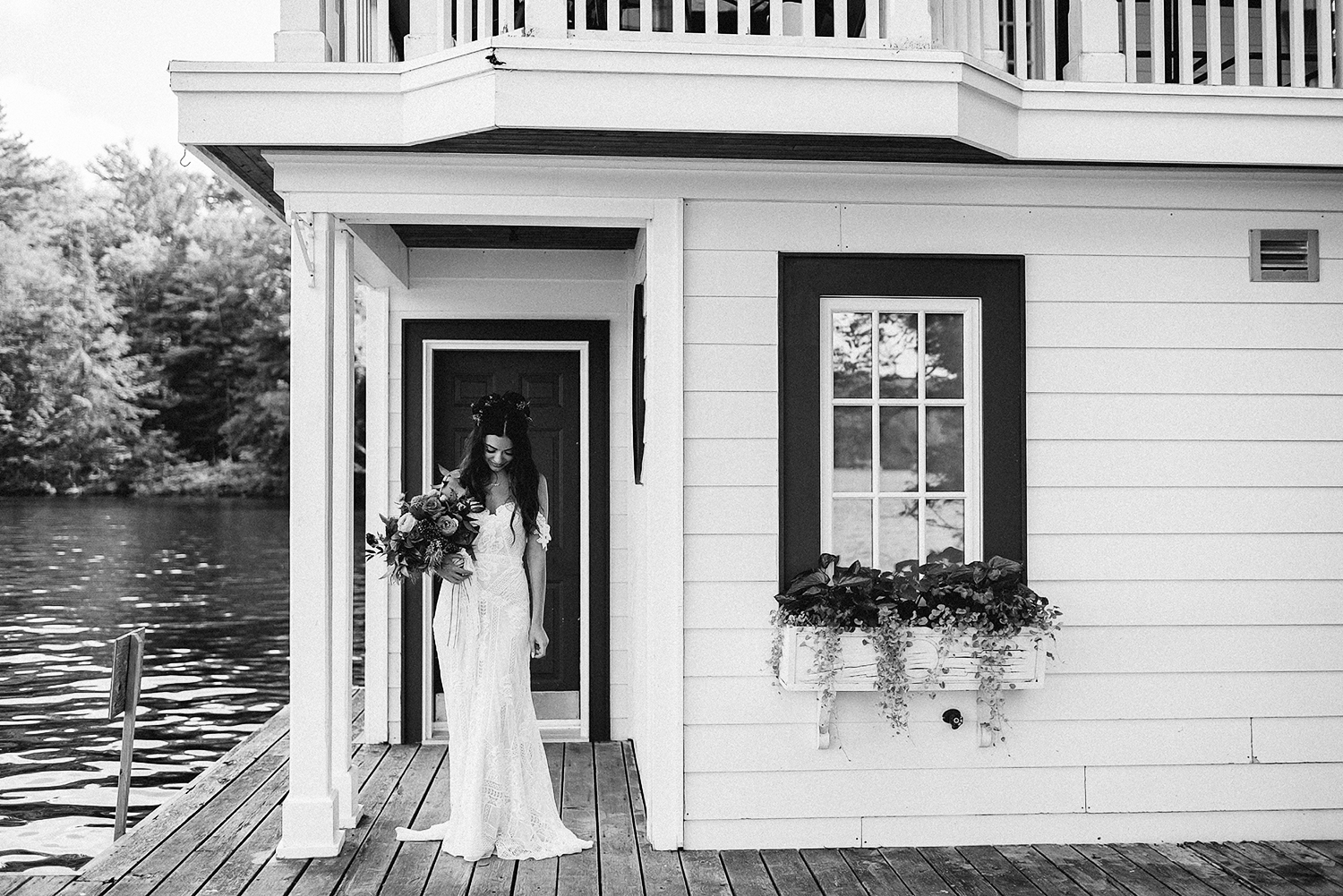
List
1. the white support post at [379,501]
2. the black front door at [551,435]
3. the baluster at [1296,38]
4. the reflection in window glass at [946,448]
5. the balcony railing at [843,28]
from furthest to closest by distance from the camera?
the black front door at [551,435] → the white support post at [379,501] → the reflection in window glass at [946,448] → the baluster at [1296,38] → the balcony railing at [843,28]

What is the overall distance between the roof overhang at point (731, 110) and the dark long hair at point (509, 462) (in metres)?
0.96

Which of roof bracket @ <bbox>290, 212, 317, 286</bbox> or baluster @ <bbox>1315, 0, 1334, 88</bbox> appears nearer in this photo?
roof bracket @ <bbox>290, 212, 317, 286</bbox>

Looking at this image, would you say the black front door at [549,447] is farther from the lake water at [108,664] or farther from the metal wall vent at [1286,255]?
the metal wall vent at [1286,255]

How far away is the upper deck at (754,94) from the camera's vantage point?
398 cm

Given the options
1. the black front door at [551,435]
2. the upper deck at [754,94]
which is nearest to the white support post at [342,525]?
the upper deck at [754,94]

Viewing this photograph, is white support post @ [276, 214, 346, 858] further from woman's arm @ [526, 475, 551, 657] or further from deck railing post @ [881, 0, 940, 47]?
deck railing post @ [881, 0, 940, 47]

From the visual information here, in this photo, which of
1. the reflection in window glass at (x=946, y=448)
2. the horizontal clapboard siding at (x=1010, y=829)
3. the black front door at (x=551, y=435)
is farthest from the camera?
the black front door at (x=551, y=435)

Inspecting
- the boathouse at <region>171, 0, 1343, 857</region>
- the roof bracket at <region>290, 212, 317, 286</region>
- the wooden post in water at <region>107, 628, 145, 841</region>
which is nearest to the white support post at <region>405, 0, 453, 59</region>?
the boathouse at <region>171, 0, 1343, 857</region>

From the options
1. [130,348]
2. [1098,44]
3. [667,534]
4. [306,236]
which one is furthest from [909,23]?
[130,348]

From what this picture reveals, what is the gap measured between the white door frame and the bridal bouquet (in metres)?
1.68

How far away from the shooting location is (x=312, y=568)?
Answer: 4504 millimetres

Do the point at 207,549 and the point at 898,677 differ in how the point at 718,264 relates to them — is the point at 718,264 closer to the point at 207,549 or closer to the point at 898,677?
the point at 898,677

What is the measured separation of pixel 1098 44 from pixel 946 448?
1551 millimetres

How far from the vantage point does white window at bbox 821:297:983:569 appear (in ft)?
15.2
